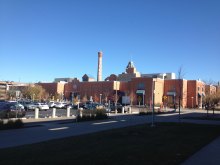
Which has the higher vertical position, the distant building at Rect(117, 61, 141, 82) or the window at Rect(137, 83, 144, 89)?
the distant building at Rect(117, 61, 141, 82)

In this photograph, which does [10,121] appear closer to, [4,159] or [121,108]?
[4,159]

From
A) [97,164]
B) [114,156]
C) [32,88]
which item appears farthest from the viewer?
[32,88]

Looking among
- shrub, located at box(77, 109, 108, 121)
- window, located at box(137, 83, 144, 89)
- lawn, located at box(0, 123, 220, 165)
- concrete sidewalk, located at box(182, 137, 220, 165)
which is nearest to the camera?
lawn, located at box(0, 123, 220, 165)

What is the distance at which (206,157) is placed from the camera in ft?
35.4

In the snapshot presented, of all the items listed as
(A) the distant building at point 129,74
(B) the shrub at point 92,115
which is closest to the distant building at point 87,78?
(A) the distant building at point 129,74

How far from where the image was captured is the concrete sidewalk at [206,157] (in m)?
9.79

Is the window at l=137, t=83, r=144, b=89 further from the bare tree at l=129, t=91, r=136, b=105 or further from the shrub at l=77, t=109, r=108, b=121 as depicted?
the shrub at l=77, t=109, r=108, b=121

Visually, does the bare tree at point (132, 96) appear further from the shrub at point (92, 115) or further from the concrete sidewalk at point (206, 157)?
the concrete sidewalk at point (206, 157)

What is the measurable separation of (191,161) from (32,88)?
98.5 metres

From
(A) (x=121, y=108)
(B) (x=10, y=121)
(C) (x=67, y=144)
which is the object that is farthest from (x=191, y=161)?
(A) (x=121, y=108)

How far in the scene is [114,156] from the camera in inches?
398

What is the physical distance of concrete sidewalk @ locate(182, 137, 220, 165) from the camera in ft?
32.1

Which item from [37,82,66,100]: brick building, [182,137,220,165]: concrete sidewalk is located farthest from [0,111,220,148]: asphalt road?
[37,82,66,100]: brick building

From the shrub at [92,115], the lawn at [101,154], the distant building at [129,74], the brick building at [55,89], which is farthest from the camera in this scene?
the distant building at [129,74]
